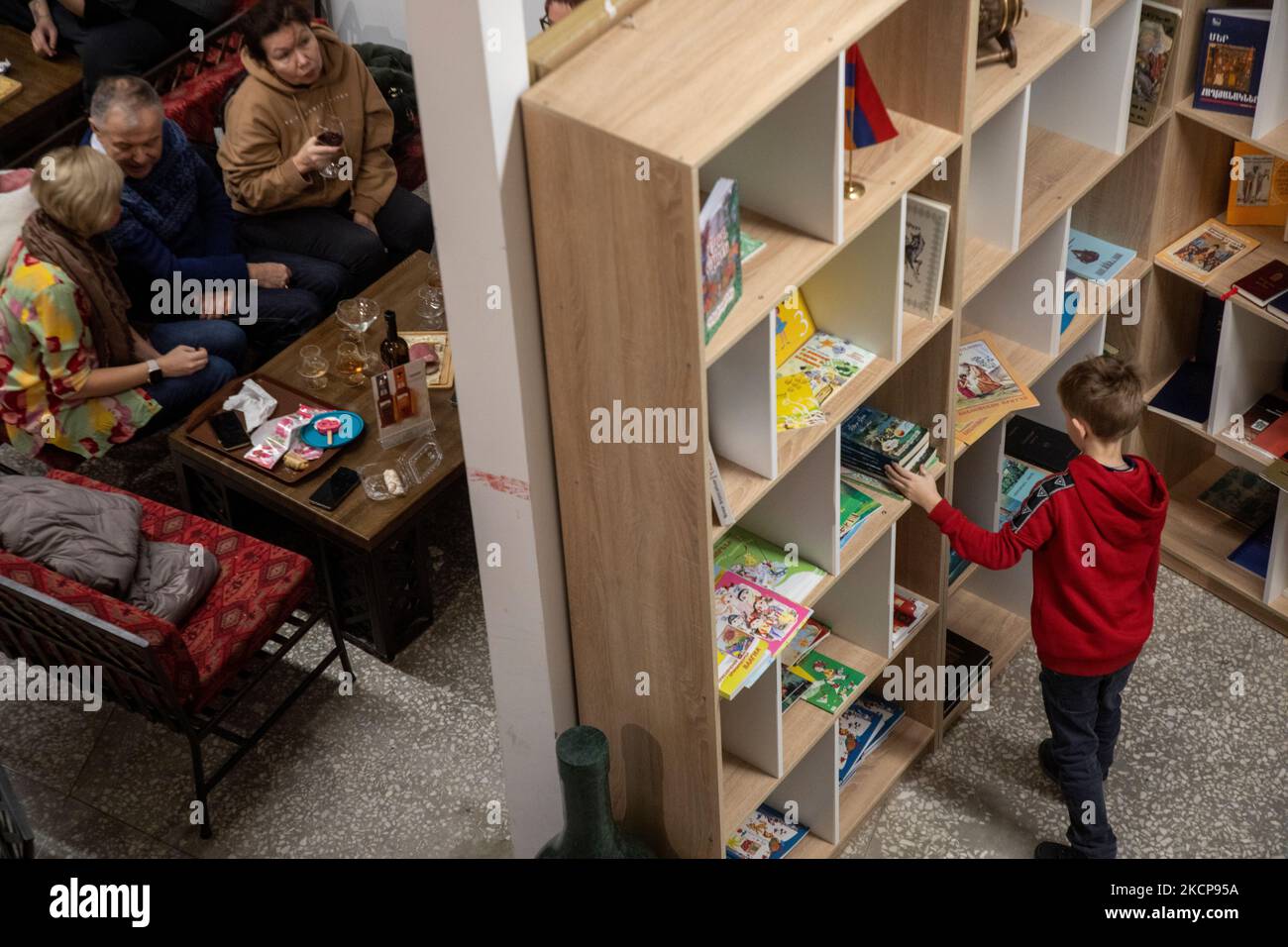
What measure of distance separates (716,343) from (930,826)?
206 cm

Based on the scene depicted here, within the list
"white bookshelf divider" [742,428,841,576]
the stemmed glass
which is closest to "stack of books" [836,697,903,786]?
"white bookshelf divider" [742,428,841,576]

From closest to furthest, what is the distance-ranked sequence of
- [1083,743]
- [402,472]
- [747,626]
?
[747,626] < [1083,743] < [402,472]

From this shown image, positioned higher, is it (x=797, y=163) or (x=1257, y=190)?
(x=797, y=163)

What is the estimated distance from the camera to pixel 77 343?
486 cm

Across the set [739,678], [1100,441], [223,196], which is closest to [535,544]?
[739,678]

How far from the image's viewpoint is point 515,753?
12.0 ft

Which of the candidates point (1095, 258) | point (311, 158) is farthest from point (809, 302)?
point (311, 158)

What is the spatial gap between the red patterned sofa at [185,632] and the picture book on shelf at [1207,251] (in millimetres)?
2635

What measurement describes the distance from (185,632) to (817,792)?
5.88 feet

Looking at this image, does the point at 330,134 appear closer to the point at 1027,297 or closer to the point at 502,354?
the point at 1027,297

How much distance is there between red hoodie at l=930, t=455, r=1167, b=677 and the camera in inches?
142

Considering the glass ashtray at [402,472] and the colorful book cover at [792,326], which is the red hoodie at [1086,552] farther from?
the glass ashtray at [402,472]

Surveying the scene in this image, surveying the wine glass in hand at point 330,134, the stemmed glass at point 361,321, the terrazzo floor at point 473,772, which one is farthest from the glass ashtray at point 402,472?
the wine glass in hand at point 330,134

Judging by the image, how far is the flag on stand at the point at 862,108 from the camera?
3178 millimetres
